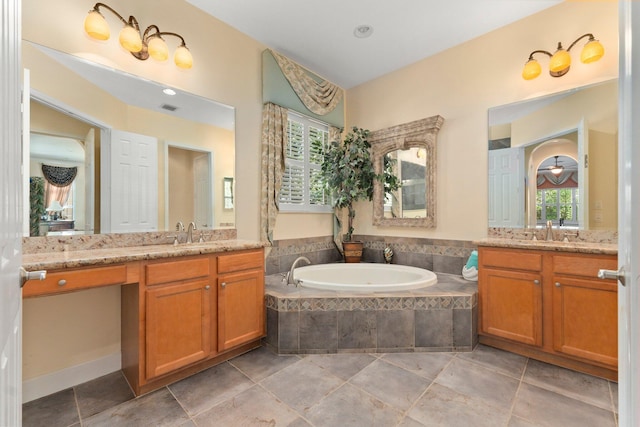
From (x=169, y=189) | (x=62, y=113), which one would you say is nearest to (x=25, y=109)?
(x=62, y=113)

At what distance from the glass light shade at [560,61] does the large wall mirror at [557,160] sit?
0.21m

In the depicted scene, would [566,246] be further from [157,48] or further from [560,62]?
[157,48]

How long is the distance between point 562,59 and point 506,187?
111 cm

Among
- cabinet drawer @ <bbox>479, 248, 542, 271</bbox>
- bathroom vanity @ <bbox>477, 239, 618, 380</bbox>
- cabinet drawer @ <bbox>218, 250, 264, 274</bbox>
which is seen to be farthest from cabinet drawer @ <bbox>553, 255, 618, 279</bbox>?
cabinet drawer @ <bbox>218, 250, 264, 274</bbox>

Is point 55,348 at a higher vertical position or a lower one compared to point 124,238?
lower

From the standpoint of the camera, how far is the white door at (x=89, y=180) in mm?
1929

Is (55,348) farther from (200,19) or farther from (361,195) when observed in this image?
(361,195)

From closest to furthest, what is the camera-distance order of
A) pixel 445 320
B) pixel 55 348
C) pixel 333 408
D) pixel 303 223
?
pixel 333 408, pixel 55 348, pixel 445 320, pixel 303 223

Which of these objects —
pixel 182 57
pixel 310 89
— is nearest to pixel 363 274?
pixel 310 89

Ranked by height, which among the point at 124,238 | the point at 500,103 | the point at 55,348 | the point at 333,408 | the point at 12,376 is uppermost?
the point at 500,103

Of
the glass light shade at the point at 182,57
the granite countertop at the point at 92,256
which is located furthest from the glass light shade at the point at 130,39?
the granite countertop at the point at 92,256

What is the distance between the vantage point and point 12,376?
2.01 ft

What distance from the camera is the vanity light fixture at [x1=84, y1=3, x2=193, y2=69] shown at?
1.87m

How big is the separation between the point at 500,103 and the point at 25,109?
3.66 metres
